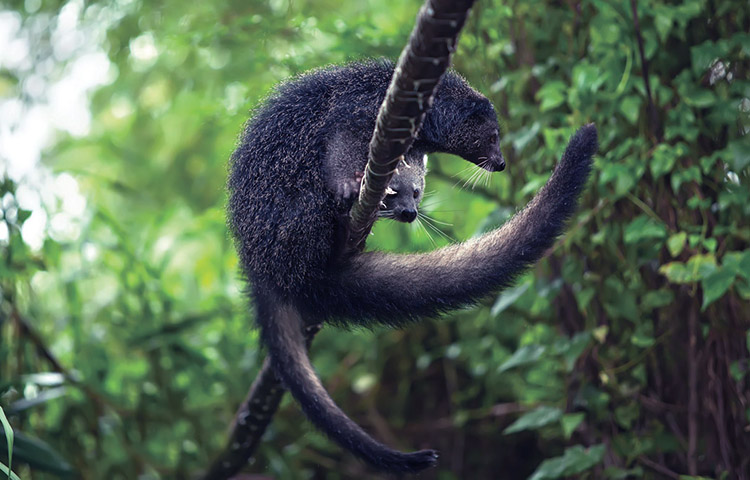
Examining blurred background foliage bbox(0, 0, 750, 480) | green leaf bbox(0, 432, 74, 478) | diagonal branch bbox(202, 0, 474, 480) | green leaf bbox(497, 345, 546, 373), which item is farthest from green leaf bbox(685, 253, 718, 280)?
green leaf bbox(0, 432, 74, 478)

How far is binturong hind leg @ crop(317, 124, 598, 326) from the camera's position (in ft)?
5.30

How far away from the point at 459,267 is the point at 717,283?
69 centimetres

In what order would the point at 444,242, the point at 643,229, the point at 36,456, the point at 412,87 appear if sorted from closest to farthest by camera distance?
the point at 412,87 → the point at 643,229 → the point at 36,456 → the point at 444,242

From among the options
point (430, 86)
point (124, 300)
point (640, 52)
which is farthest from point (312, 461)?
point (430, 86)

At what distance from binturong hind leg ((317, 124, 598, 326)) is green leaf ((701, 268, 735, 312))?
510 millimetres

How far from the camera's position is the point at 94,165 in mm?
4340

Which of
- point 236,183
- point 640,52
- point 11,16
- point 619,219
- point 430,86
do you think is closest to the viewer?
point 430,86

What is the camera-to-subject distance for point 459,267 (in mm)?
1714

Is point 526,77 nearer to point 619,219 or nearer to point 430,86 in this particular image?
point 619,219

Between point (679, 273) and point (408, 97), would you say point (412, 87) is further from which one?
point (679, 273)

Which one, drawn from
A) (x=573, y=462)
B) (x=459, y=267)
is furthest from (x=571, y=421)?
(x=459, y=267)

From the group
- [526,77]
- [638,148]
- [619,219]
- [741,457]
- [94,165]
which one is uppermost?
[526,77]

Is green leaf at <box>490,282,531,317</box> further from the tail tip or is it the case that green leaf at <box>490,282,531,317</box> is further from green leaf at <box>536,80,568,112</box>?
the tail tip

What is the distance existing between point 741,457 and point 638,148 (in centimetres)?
93
